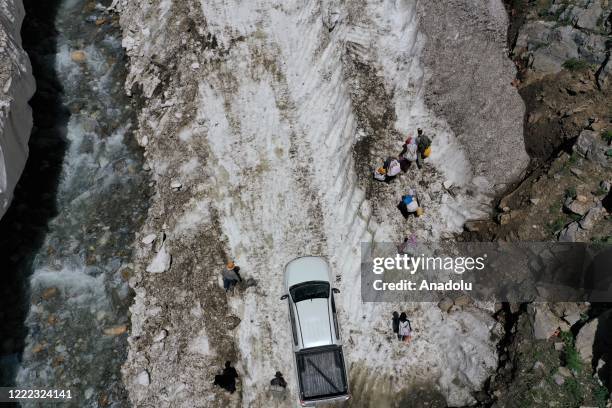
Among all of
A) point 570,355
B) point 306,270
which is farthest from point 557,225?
point 306,270

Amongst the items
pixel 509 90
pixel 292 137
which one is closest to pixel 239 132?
pixel 292 137

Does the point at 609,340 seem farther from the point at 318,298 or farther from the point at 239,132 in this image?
the point at 239,132

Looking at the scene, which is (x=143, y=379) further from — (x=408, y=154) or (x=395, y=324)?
(x=408, y=154)

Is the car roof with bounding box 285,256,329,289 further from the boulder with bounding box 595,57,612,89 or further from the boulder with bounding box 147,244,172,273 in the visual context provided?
the boulder with bounding box 595,57,612,89

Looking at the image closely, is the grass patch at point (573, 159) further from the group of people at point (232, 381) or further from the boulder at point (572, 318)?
the group of people at point (232, 381)

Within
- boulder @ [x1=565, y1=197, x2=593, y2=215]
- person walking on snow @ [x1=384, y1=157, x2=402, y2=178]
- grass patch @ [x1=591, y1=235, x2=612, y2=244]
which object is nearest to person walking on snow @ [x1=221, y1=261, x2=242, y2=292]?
person walking on snow @ [x1=384, y1=157, x2=402, y2=178]

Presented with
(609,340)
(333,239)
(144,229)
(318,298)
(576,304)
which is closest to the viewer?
(609,340)
